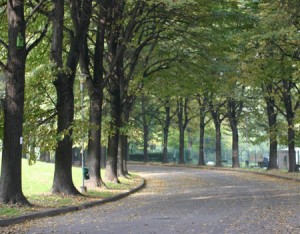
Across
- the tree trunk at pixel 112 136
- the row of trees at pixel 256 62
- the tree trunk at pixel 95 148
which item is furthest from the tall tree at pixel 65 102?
the row of trees at pixel 256 62

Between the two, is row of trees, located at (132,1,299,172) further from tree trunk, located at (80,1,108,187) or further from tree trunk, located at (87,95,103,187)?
tree trunk, located at (87,95,103,187)

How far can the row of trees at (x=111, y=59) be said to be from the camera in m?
14.5


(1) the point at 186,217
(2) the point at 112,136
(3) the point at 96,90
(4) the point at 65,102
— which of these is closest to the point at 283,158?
(2) the point at 112,136

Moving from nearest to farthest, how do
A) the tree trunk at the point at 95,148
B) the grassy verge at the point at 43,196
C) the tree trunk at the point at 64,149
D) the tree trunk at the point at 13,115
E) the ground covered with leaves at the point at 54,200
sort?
the ground covered with leaves at the point at 54,200
the grassy verge at the point at 43,196
the tree trunk at the point at 13,115
the tree trunk at the point at 64,149
the tree trunk at the point at 95,148

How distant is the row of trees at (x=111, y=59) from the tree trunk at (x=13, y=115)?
0.09 feet

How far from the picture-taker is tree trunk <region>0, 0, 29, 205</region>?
14.0 meters

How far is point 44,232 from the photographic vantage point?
10492 mm

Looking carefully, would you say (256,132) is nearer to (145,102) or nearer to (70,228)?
(145,102)

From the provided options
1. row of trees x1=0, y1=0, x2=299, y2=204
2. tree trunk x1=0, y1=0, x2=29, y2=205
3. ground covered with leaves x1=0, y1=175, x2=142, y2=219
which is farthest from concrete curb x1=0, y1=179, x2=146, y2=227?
row of trees x1=0, y1=0, x2=299, y2=204

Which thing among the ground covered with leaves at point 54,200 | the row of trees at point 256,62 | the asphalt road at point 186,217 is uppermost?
the row of trees at point 256,62

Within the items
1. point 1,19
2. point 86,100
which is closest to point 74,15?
point 1,19

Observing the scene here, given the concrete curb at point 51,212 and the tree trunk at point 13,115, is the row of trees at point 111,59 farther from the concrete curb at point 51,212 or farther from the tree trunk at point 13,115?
the concrete curb at point 51,212

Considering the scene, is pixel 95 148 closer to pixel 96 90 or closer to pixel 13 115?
pixel 96 90

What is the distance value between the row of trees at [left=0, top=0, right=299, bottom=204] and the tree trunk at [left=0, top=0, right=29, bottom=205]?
3 centimetres
